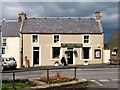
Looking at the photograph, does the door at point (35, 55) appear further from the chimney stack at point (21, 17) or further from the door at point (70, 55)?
the chimney stack at point (21, 17)

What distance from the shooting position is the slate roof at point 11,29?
1863 inches

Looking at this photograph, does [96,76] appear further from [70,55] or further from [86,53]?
[86,53]

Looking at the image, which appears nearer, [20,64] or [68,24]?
[20,64]

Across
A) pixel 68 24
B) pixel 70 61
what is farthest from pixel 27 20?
pixel 70 61

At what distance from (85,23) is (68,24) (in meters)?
2.53

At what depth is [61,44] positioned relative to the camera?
154ft

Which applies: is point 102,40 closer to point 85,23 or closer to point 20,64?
point 85,23

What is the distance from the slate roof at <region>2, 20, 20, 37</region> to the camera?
4731 cm

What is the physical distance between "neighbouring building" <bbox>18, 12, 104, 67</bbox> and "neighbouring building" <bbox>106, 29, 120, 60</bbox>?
11.8 ft

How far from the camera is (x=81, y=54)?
1842 inches

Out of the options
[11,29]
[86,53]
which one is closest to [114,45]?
[86,53]

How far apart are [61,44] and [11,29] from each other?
7610 mm

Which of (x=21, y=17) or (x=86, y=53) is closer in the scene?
(x=86, y=53)

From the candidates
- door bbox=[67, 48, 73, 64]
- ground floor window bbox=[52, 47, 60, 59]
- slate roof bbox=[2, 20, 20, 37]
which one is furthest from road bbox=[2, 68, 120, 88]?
slate roof bbox=[2, 20, 20, 37]
